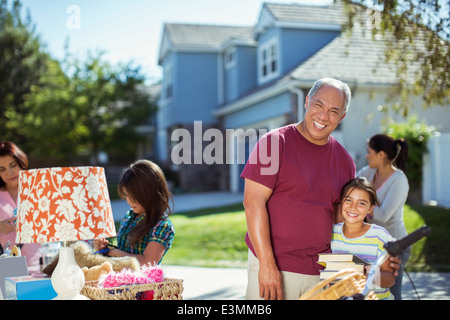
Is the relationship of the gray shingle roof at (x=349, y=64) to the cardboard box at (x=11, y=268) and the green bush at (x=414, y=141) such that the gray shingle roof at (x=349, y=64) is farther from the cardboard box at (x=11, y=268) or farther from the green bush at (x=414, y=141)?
the cardboard box at (x=11, y=268)

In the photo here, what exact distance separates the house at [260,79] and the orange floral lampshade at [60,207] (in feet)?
27.0

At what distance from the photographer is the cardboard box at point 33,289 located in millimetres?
2732

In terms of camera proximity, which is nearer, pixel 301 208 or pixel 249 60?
pixel 301 208

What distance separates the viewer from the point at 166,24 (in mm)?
23281

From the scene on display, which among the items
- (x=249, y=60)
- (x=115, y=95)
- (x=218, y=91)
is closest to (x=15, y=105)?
(x=115, y=95)

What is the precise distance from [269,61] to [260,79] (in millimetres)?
Answer: 926

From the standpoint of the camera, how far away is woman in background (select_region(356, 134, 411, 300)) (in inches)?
173

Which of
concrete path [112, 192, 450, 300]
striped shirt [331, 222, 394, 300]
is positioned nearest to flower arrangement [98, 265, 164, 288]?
striped shirt [331, 222, 394, 300]

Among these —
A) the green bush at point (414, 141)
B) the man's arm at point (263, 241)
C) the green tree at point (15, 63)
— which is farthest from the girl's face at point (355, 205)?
the green tree at point (15, 63)

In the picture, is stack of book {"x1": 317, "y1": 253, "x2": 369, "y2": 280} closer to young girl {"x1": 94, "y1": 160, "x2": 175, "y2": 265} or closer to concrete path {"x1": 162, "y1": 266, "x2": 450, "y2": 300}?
young girl {"x1": 94, "y1": 160, "x2": 175, "y2": 265}

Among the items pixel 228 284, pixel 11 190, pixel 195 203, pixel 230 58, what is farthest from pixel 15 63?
pixel 11 190

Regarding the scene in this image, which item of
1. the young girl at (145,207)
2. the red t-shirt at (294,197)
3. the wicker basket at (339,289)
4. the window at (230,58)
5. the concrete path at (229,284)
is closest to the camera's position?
the wicker basket at (339,289)

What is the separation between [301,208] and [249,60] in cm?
1785
